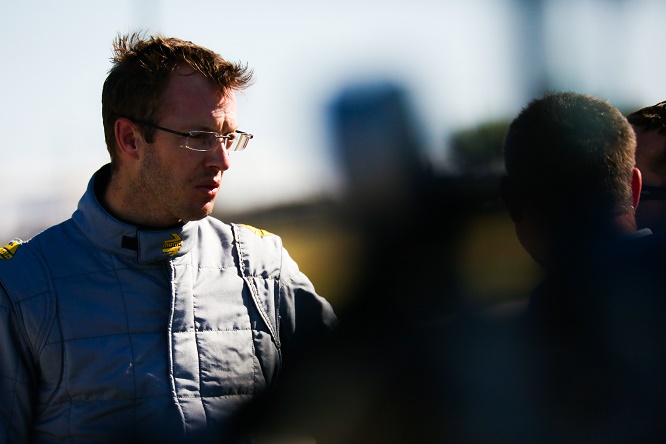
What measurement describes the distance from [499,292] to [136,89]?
1.36m

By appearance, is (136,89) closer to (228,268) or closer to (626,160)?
(228,268)

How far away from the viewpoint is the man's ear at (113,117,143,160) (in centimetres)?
199

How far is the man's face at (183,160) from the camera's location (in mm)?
1936

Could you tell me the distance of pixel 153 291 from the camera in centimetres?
185

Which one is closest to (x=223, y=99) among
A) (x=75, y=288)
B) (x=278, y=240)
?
(x=278, y=240)

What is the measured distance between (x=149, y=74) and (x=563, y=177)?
132 cm

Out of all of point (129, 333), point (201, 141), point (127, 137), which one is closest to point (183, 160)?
point (201, 141)

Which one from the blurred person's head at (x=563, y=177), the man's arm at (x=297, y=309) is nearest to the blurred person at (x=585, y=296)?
the blurred person's head at (x=563, y=177)

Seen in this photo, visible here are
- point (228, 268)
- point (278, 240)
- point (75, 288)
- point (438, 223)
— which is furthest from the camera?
point (278, 240)

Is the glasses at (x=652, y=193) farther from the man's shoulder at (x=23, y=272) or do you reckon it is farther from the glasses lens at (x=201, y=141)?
the man's shoulder at (x=23, y=272)

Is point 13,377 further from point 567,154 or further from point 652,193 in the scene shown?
point 652,193

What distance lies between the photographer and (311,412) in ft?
3.94

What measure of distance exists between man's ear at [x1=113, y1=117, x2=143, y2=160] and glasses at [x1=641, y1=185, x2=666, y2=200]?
129 cm

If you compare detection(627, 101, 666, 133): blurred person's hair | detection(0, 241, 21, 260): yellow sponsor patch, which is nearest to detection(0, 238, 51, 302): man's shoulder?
detection(0, 241, 21, 260): yellow sponsor patch
